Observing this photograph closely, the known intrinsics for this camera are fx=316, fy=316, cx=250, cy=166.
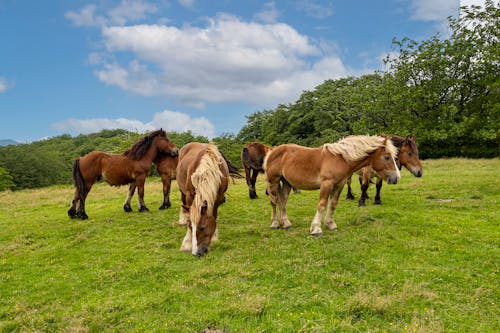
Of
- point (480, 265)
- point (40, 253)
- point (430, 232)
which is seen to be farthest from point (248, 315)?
point (40, 253)

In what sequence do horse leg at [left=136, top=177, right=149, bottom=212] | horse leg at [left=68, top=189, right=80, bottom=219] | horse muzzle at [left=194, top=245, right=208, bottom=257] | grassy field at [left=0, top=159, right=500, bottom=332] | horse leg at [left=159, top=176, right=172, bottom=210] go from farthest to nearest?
1. horse leg at [left=159, top=176, right=172, bottom=210]
2. horse leg at [left=136, top=177, right=149, bottom=212]
3. horse leg at [left=68, top=189, right=80, bottom=219]
4. horse muzzle at [left=194, top=245, right=208, bottom=257]
5. grassy field at [left=0, top=159, right=500, bottom=332]

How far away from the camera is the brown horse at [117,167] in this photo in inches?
382

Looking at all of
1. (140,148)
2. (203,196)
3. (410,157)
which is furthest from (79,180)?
(410,157)

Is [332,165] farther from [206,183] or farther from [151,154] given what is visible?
[151,154]

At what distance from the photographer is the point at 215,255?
234 inches

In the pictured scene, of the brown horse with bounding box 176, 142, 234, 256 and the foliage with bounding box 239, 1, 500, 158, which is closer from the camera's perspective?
the brown horse with bounding box 176, 142, 234, 256

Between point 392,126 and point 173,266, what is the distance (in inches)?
1115

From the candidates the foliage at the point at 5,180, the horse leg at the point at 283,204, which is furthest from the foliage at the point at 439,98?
the foliage at the point at 5,180

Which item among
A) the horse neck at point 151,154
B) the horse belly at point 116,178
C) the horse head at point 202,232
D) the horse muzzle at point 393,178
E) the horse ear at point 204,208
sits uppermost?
the horse neck at point 151,154

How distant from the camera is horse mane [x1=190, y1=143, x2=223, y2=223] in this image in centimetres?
562

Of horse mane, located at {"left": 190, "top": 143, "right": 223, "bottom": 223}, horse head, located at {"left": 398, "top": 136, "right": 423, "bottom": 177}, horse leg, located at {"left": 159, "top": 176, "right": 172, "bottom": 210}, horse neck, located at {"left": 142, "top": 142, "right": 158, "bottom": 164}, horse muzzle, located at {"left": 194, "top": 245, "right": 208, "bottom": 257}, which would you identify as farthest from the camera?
horse leg, located at {"left": 159, "top": 176, "right": 172, "bottom": 210}

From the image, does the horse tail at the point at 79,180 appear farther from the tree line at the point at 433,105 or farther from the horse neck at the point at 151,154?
the tree line at the point at 433,105

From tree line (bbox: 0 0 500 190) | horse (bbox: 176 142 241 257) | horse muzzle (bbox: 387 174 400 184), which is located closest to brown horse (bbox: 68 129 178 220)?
horse (bbox: 176 142 241 257)

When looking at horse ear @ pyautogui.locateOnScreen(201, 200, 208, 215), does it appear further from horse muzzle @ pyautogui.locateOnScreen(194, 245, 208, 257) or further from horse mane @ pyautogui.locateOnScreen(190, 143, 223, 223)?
horse muzzle @ pyautogui.locateOnScreen(194, 245, 208, 257)
